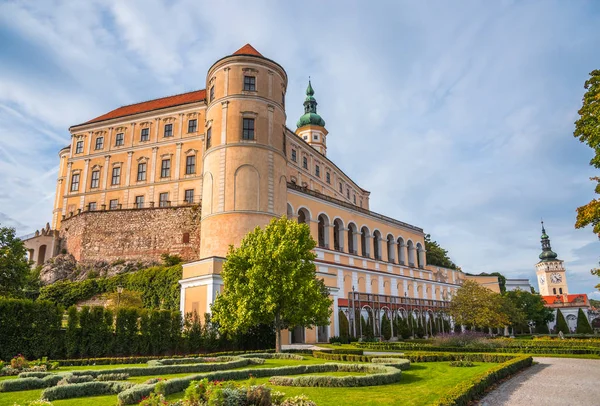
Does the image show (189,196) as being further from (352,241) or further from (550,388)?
(550,388)

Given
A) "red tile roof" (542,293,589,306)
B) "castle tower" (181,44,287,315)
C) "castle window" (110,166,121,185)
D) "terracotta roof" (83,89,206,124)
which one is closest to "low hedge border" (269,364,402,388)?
"castle tower" (181,44,287,315)

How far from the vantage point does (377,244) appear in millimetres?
52562

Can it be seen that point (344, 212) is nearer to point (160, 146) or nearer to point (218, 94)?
point (218, 94)

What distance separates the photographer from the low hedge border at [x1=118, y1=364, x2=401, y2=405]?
9.47 metres

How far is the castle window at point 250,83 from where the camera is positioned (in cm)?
3637

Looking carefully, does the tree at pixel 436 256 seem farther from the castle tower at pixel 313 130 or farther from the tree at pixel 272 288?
the tree at pixel 272 288

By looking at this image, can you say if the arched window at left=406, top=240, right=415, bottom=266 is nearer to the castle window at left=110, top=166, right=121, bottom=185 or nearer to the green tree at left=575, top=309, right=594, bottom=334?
the green tree at left=575, top=309, right=594, bottom=334

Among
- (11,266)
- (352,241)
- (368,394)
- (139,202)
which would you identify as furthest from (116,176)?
(368,394)

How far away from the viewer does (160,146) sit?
5072 cm

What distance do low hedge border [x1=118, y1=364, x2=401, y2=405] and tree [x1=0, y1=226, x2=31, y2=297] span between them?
24283 millimetres

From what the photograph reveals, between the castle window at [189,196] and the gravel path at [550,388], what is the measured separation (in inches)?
1430

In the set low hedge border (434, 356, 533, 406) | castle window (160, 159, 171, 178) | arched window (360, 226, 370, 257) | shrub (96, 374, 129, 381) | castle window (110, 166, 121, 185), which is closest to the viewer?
low hedge border (434, 356, 533, 406)

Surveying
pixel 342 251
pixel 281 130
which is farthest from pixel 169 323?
pixel 342 251

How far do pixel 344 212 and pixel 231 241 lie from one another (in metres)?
17.2
